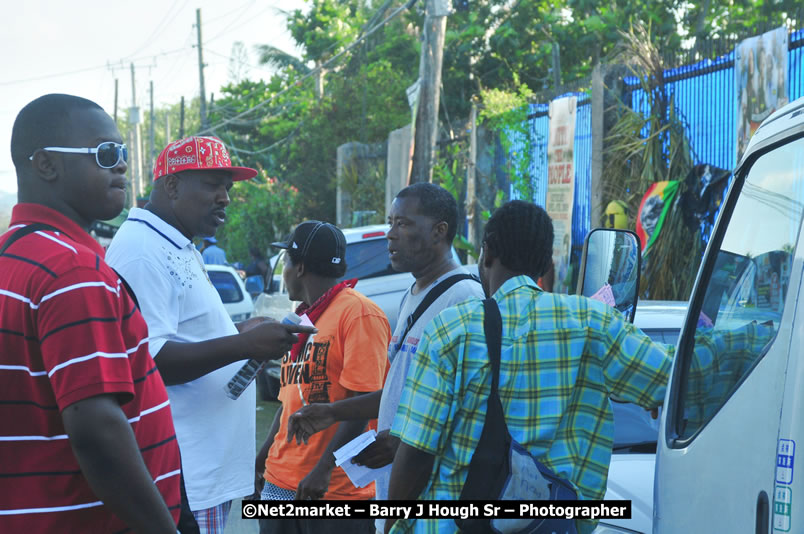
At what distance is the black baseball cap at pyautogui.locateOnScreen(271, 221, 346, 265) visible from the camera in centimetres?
415

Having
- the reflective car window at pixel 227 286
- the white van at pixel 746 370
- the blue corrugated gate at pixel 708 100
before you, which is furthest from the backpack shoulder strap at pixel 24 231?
the reflective car window at pixel 227 286

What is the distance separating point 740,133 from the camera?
8.16 metres

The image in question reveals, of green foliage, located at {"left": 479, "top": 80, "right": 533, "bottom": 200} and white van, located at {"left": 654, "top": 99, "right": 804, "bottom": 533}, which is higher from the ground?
green foliage, located at {"left": 479, "top": 80, "right": 533, "bottom": 200}

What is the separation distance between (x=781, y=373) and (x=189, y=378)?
1886 millimetres

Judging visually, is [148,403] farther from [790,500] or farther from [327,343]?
[327,343]

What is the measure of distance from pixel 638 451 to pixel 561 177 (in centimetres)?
871

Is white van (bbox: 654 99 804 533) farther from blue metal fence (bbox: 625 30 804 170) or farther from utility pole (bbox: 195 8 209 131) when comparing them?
utility pole (bbox: 195 8 209 131)

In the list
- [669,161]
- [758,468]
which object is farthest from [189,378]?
[669,161]

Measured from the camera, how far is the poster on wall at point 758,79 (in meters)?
7.55

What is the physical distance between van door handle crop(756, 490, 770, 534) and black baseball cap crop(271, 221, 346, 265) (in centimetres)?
257

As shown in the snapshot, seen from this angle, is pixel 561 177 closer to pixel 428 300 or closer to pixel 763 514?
pixel 428 300

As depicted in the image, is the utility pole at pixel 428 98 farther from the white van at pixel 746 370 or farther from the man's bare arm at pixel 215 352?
the white van at pixel 746 370

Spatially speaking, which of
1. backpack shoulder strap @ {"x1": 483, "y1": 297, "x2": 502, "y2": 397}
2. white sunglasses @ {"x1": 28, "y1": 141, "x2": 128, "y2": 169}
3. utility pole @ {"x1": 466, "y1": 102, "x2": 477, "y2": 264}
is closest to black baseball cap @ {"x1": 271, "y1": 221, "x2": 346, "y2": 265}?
backpack shoulder strap @ {"x1": 483, "y1": 297, "x2": 502, "y2": 397}

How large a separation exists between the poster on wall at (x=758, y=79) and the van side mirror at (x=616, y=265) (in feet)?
15.5
